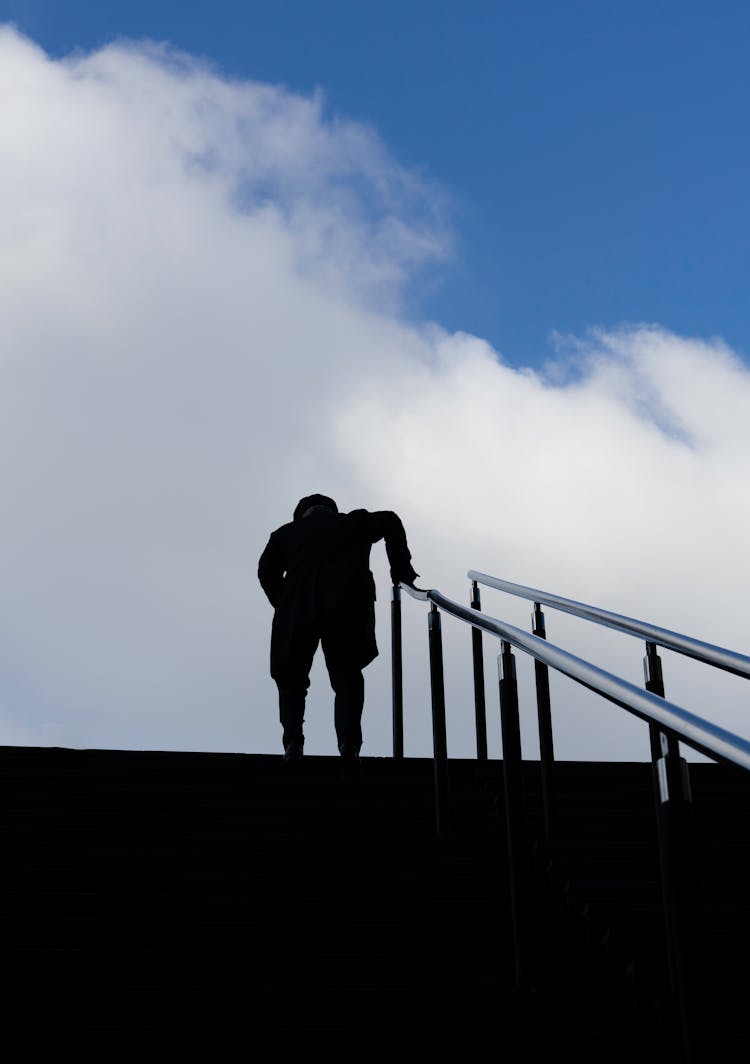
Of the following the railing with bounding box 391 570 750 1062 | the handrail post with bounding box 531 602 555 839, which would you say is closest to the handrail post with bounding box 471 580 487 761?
the railing with bounding box 391 570 750 1062

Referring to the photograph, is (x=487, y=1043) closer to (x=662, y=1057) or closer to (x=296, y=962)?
(x=662, y=1057)

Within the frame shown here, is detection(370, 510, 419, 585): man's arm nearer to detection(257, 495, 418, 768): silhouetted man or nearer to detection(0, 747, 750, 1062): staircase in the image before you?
detection(257, 495, 418, 768): silhouetted man

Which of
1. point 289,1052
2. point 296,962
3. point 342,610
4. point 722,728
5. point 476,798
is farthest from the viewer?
point 342,610

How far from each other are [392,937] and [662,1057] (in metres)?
0.88

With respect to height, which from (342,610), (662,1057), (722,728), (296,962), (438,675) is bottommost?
(662,1057)

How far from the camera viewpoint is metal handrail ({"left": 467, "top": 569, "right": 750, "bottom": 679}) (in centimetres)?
314

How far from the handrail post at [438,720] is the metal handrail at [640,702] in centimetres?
83

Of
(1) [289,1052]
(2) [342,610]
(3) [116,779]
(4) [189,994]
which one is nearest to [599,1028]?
(1) [289,1052]

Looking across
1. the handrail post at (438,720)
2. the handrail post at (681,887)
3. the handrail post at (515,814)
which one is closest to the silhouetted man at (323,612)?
the handrail post at (438,720)

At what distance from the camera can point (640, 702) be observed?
94.0 inches

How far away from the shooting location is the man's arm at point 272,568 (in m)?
5.96

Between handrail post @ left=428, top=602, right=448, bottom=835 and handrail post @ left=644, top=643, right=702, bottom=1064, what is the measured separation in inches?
84.5

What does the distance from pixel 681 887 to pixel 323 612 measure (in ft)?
12.0

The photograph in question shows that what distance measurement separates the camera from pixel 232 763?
17.4ft
